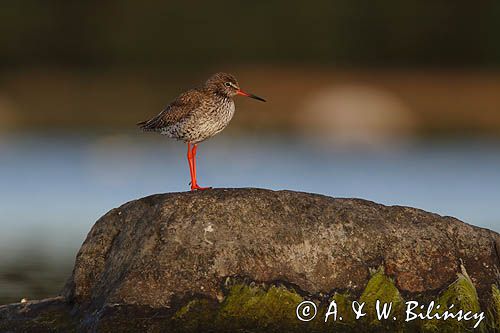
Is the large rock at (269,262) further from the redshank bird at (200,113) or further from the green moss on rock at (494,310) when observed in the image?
the redshank bird at (200,113)

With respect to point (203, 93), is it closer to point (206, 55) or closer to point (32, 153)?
point (32, 153)

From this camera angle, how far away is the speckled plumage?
10.5 m

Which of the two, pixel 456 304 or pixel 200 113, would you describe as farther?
pixel 200 113

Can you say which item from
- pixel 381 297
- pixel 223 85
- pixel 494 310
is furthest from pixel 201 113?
pixel 494 310

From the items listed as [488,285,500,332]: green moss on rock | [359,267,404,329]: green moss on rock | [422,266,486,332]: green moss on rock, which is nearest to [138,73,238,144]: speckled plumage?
[359,267,404,329]: green moss on rock

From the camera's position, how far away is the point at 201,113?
1047 cm

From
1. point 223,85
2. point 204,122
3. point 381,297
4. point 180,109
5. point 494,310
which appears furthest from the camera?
point 223,85

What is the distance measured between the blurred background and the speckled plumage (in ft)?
10.3

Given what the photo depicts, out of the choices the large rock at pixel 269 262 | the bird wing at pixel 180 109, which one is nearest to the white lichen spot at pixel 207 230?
the large rock at pixel 269 262

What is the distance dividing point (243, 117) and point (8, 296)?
21815 millimetres

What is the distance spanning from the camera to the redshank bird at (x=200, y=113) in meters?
10.5

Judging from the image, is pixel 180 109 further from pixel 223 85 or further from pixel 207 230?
pixel 207 230

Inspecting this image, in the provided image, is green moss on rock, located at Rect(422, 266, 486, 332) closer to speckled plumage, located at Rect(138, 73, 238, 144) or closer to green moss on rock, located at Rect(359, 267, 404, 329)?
green moss on rock, located at Rect(359, 267, 404, 329)

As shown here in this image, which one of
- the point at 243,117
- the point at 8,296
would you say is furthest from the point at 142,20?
the point at 8,296
